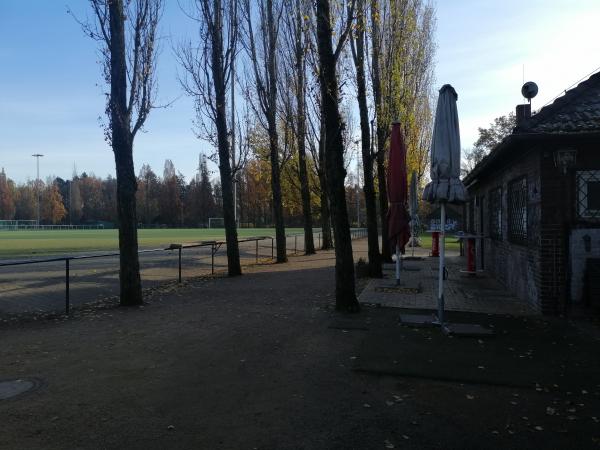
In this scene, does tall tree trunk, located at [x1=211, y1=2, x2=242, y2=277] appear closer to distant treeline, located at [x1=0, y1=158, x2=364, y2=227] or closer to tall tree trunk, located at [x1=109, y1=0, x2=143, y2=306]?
tall tree trunk, located at [x1=109, y1=0, x2=143, y2=306]

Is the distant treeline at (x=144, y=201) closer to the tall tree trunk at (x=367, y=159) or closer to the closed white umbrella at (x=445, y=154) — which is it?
the tall tree trunk at (x=367, y=159)

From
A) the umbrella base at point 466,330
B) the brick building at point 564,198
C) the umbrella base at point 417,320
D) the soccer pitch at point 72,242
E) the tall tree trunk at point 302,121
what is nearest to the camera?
the umbrella base at point 466,330

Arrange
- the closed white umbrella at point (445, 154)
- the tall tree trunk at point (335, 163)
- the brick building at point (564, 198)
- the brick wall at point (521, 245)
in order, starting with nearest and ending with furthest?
the closed white umbrella at point (445, 154) → the brick building at point (564, 198) → the brick wall at point (521, 245) → the tall tree trunk at point (335, 163)

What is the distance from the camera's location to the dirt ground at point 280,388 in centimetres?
369

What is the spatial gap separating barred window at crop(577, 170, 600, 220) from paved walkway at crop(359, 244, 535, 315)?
185cm

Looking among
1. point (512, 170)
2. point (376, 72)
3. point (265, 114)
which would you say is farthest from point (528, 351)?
point (265, 114)

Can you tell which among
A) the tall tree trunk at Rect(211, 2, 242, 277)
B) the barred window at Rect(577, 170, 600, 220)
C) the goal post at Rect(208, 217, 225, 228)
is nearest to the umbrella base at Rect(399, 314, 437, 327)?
the barred window at Rect(577, 170, 600, 220)

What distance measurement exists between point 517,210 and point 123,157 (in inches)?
306

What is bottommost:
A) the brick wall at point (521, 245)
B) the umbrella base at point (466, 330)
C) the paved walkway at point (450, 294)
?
the paved walkway at point (450, 294)

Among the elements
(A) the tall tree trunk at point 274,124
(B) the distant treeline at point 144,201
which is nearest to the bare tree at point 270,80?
(A) the tall tree trunk at point 274,124

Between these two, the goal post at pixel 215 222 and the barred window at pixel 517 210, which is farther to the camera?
the goal post at pixel 215 222

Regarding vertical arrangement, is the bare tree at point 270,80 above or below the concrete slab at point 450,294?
above

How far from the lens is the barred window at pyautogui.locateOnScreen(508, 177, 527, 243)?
929cm

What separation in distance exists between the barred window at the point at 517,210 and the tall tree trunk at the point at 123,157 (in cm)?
735
